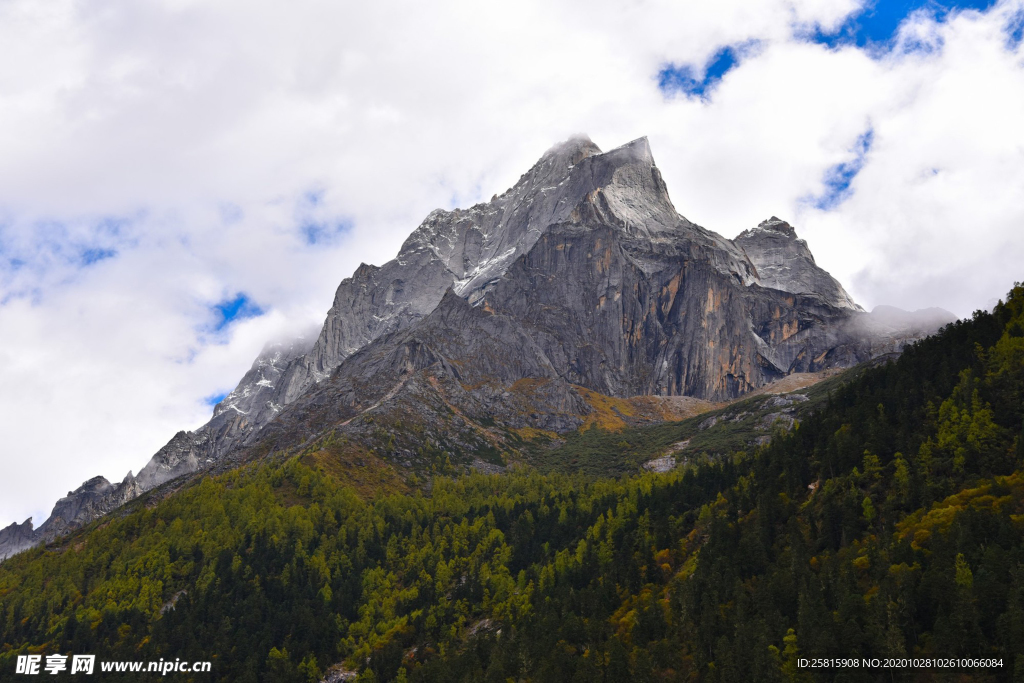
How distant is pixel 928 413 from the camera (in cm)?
14038

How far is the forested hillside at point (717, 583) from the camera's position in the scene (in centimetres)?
9669

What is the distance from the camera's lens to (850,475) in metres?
133

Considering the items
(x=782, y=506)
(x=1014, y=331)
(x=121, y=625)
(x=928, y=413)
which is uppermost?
(x=1014, y=331)

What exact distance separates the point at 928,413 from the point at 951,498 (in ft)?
97.4

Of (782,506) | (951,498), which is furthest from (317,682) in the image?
(951,498)

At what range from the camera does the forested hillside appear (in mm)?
96688

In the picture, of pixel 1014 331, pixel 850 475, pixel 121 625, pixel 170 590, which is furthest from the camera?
pixel 170 590

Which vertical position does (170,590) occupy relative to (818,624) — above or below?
above

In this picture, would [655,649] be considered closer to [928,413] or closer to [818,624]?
[818,624]

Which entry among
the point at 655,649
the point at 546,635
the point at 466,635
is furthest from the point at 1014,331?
the point at 466,635

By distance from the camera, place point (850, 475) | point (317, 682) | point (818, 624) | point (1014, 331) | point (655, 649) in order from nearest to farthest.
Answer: point (818, 624), point (655, 649), point (850, 475), point (1014, 331), point (317, 682)

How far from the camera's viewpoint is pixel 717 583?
402 feet

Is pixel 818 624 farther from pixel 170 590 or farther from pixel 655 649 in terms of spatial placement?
pixel 170 590

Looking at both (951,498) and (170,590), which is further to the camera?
(170,590)
